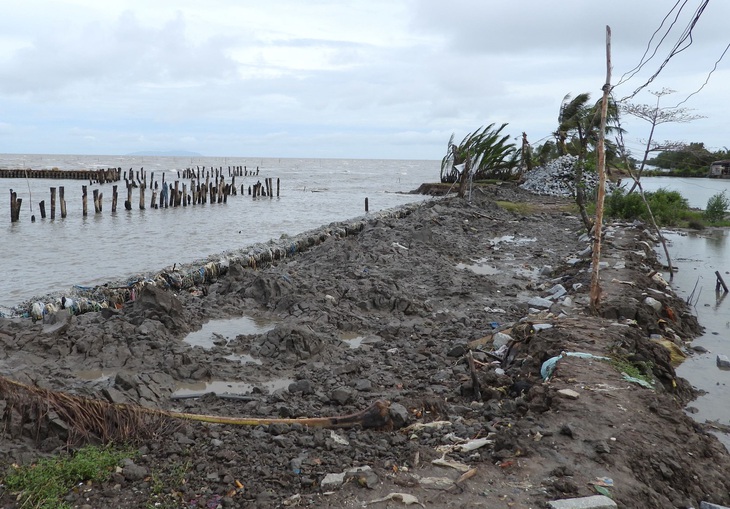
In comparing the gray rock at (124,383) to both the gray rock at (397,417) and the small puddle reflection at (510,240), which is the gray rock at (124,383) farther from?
the small puddle reflection at (510,240)

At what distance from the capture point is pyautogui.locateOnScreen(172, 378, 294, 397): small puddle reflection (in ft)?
18.0

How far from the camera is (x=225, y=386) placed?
5.64 m

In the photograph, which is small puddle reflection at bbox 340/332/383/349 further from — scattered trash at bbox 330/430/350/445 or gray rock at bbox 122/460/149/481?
gray rock at bbox 122/460/149/481

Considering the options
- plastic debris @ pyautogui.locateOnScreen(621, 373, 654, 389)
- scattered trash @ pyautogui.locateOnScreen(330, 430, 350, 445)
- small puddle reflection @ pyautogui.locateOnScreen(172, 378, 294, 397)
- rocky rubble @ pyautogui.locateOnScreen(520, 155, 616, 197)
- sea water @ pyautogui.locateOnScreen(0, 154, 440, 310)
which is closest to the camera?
scattered trash @ pyautogui.locateOnScreen(330, 430, 350, 445)

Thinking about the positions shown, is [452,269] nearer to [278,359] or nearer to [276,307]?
[276,307]

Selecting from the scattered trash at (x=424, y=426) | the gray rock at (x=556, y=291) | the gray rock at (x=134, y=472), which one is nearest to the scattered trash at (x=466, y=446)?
the scattered trash at (x=424, y=426)

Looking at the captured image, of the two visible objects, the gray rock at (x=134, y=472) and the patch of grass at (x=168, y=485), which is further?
the gray rock at (x=134, y=472)

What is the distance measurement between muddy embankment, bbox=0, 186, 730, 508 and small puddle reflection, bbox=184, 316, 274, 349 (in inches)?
3.5

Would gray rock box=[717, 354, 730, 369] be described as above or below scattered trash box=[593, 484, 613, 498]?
below

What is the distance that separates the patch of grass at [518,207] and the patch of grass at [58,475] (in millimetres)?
18548

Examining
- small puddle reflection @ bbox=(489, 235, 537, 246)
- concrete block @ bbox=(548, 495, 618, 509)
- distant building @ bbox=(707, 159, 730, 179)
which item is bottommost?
concrete block @ bbox=(548, 495, 618, 509)

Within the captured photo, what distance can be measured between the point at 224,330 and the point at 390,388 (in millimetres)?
2936

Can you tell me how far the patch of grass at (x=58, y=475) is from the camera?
3203 mm

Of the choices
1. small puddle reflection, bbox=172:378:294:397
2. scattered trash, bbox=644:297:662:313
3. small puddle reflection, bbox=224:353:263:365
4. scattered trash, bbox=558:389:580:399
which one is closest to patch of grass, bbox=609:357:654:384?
scattered trash, bbox=558:389:580:399
